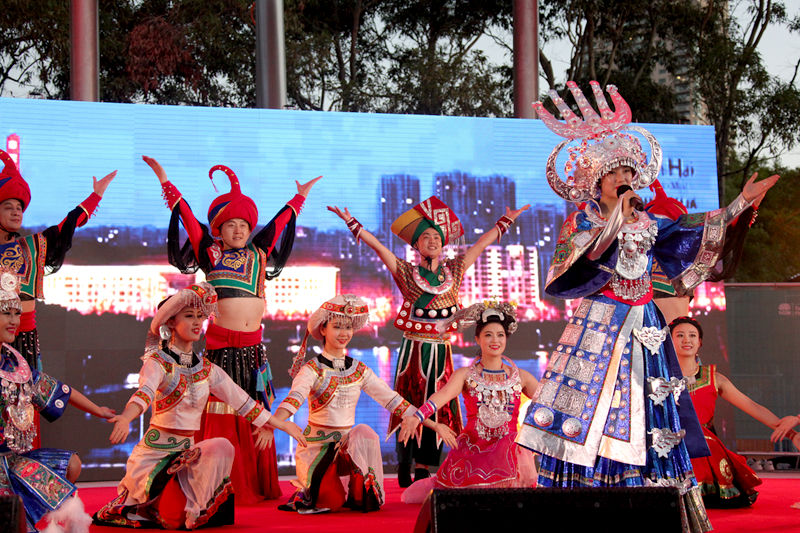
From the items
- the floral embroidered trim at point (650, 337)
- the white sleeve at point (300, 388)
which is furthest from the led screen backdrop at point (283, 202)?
the floral embroidered trim at point (650, 337)

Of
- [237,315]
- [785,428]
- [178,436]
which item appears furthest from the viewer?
[237,315]

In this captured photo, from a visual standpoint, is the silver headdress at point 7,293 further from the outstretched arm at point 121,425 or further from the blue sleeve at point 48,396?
the outstretched arm at point 121,425

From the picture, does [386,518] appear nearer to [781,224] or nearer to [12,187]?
[12,187]

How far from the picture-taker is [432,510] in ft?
7.96

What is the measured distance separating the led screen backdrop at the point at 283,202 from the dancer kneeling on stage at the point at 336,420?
179 centimetres

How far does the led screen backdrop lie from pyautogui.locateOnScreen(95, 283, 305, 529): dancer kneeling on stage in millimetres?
2094

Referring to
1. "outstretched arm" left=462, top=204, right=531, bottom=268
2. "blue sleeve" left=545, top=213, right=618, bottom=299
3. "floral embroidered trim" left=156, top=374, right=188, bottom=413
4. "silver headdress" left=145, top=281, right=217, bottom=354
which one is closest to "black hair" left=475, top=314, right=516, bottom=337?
"blue sleeve" left=545, top=213, right=618, bottom=299

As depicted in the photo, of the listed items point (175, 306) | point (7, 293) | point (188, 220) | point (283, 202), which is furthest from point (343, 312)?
point (283, 202)

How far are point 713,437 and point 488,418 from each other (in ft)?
3.79

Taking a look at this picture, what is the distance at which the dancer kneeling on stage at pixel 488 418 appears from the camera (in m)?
4.57

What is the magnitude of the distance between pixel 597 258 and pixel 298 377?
1.70 m

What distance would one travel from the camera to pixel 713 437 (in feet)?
16.3

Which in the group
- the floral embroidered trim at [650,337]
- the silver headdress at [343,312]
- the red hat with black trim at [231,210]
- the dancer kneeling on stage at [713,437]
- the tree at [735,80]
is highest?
the tree at [735,80]

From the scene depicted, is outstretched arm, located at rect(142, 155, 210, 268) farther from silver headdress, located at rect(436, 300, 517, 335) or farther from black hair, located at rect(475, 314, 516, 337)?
black hair, located at rect(475, 314, 516, 337)
